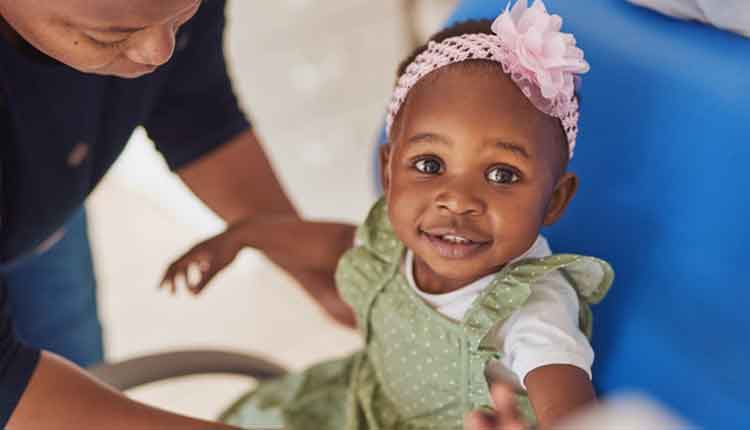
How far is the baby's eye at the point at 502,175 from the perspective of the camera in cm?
84

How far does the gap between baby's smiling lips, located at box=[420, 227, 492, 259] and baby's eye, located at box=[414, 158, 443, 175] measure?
0.05m

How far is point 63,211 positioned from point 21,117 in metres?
0.17

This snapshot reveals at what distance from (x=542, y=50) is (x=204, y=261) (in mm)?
458

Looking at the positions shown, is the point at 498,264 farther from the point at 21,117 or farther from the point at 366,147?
the point at 366,147

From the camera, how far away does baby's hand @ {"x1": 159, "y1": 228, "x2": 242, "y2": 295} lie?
1.06m

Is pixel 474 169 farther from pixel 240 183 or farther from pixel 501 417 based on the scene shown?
pixel 240 183

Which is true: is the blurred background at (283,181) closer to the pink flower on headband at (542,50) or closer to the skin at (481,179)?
the skin at (481,179)

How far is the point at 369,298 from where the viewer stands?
40.4 inches

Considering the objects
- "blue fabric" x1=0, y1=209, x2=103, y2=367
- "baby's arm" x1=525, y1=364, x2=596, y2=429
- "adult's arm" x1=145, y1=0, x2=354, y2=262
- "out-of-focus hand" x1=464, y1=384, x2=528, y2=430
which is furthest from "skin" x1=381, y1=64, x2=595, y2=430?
"blue fabric" x1=0, y1=209, x2=103, y2=367

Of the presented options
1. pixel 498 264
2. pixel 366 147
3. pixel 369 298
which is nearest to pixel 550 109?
pixel 498 264

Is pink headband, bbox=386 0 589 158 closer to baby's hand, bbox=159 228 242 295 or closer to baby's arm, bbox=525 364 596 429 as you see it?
baby's arm, bbox=525 364 596 429

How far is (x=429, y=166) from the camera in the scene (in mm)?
862

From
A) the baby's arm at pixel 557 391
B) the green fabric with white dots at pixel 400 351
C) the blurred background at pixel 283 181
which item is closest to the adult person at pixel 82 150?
the green fabric with white dots at pixel 400 351

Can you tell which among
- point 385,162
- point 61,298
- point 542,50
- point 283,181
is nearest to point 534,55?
point 542,50
